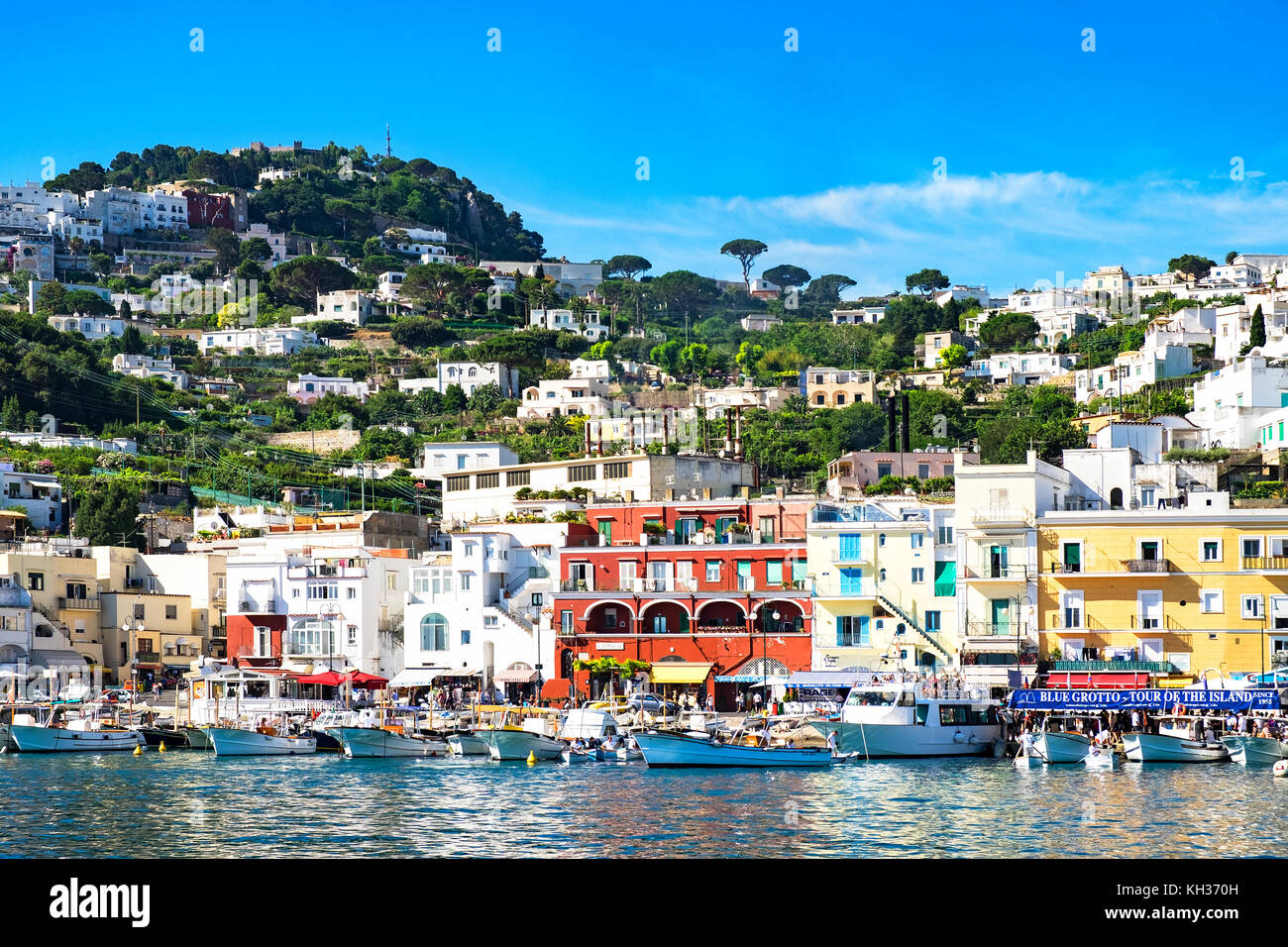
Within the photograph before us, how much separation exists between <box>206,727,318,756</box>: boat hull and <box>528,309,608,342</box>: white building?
121 meters

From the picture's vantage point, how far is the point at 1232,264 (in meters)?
171

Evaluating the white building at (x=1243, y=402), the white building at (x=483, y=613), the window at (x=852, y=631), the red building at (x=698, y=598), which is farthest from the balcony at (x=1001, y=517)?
the white building at (x=1243, y=402)

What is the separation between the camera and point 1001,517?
58.8m

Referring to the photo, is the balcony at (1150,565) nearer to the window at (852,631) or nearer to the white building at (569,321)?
the window at (852,631)

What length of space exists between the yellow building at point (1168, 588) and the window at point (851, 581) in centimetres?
663

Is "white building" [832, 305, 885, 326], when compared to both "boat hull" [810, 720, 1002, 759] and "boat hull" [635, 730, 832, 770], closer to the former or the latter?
"boat hull" [810, 720, 1002, 759]

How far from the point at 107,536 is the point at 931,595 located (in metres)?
46.0

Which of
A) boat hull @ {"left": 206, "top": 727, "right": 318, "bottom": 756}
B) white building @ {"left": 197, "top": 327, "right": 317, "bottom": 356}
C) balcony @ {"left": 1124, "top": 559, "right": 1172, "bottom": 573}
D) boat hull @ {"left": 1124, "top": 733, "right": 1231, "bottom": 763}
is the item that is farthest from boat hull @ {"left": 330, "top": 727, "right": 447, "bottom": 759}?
white building @ {"left": 197, "top": 327, "right": 317, "bottom": 356}

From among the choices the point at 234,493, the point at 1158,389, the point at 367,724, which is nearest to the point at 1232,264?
the point at 1158,389

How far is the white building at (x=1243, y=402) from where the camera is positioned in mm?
83688

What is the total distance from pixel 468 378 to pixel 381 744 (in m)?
94.7

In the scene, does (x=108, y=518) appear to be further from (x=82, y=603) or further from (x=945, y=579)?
(x=945, y=579)

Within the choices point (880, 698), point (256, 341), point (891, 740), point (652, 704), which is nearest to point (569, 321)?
point (256, 341)
